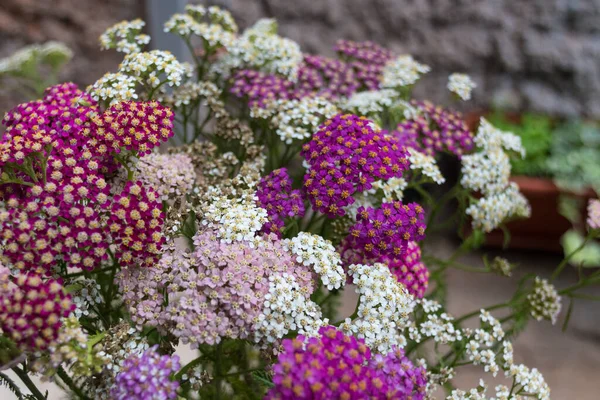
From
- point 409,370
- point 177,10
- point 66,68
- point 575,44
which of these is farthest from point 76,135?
point 575,44

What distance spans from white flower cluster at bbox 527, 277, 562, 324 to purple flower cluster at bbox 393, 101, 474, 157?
28 cm

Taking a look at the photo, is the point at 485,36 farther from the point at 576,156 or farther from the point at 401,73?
the point at 401,73

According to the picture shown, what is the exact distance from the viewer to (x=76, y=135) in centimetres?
73

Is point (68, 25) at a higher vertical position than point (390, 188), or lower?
higher

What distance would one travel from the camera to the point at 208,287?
0.67 meters

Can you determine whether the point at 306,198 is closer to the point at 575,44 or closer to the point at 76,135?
the point at 76,135

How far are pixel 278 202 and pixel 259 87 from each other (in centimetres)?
29

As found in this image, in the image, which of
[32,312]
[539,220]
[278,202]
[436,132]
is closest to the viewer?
[32,312]

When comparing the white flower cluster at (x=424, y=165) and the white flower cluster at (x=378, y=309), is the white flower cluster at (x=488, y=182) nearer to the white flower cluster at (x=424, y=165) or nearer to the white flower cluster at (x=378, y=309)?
the white flower cluster at (x=424, y=165)

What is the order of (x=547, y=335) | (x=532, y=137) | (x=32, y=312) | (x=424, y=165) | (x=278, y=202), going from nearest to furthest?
(x=32, y=312) → (x=278, y=202) → (x=424, y=165) → (x=547, y=335) → (x=532, y=137)

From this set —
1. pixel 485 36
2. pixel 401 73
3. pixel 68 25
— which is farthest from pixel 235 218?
pixel 485 36

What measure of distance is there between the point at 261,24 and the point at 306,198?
1.92 feet

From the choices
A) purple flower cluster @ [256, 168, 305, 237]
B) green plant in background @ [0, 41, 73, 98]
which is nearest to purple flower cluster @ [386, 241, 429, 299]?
purple flower cluster @ [256, 168, 305, 237]

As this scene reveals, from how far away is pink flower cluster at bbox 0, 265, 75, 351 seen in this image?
22.2 inches
